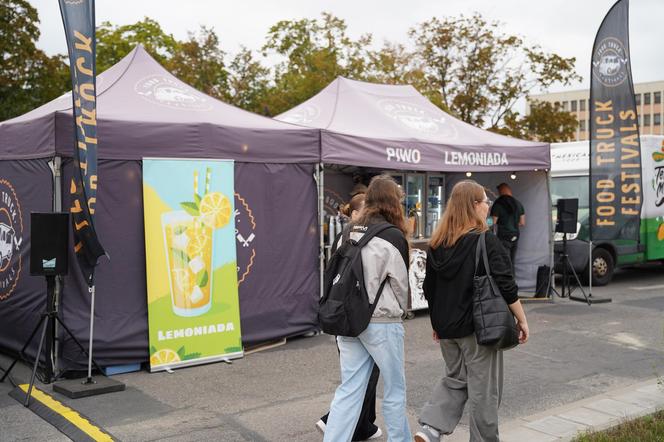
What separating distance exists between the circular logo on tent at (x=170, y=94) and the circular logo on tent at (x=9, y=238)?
69.7 inches

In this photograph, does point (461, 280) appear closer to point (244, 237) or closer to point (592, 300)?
point (244, 237)

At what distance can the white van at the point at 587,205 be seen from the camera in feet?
40.8

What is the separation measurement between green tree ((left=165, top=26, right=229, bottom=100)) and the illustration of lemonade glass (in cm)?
2128

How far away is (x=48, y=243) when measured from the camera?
5.74 metres

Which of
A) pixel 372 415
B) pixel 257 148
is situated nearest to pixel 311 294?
pixel 257 148

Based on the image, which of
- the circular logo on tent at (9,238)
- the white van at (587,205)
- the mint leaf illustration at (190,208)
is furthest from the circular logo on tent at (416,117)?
the circular logo on tent at (9,238)

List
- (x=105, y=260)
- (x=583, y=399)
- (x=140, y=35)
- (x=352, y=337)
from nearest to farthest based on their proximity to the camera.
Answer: (x=352, y=337), (x=583, y=399), (x=105, y=260), (x=140, y=35)

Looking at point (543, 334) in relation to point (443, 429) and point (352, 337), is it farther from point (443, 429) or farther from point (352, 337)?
point (352, 337)

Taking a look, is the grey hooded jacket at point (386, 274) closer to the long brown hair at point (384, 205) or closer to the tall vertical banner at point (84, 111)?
the long brown hair at point (384, 205)

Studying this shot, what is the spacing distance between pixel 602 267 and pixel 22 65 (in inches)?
816

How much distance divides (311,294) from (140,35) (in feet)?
88.4

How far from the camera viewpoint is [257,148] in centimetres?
741

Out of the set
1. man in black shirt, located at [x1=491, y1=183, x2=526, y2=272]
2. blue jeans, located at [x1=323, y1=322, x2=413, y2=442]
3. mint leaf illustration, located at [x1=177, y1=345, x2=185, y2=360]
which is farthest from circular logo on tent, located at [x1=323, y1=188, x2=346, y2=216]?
blue jeans, located at [x1=323, y1=322, x2=413, y2=442]

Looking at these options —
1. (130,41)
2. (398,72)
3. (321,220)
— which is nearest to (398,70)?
(398,72)
